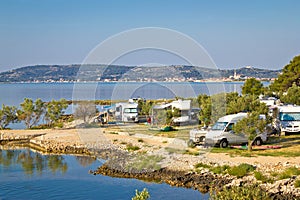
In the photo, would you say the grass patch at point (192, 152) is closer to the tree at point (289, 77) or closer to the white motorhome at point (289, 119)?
the white motorhome at point (289, 119)

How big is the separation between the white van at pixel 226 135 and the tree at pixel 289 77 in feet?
75.1

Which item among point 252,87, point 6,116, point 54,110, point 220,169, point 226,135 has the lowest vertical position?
point 220,169

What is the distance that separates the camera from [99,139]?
88.6ft

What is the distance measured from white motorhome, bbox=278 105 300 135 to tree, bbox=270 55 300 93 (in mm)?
18648

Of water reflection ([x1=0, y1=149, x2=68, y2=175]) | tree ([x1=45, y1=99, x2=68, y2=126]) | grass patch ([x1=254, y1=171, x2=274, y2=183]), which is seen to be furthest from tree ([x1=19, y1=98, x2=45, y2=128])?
grass patch ([x1=254, y1=171, x2=274, y2=183])

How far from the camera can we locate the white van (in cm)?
1969

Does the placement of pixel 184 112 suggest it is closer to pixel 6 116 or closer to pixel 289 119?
pixel 289 119

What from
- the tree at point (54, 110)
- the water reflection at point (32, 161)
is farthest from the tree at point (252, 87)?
the water reflection at point (32, 161)

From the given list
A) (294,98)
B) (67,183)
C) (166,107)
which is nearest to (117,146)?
(67,183)

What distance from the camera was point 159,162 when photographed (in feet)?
60.5

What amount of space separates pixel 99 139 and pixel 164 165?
975 cm

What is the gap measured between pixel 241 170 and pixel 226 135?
4697mm

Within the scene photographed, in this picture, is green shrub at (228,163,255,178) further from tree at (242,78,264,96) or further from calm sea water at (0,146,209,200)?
tree at (242,78,264,96)

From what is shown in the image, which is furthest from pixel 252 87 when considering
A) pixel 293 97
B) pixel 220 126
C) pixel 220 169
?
pixel 220 169
